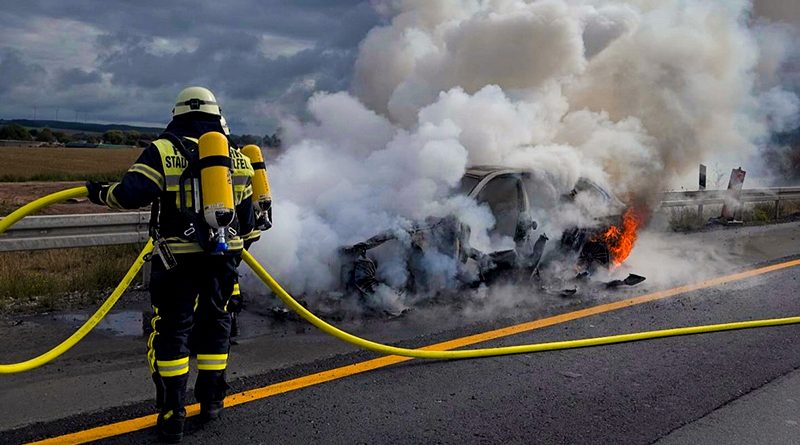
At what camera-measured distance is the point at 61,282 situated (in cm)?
687

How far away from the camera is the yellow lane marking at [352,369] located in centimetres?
369

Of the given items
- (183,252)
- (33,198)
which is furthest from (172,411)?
(33,198)

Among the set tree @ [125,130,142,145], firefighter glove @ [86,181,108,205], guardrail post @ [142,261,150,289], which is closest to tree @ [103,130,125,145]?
tree @ [125,130,142,145]

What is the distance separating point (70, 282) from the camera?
688 cm

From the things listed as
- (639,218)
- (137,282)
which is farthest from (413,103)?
(137,282)

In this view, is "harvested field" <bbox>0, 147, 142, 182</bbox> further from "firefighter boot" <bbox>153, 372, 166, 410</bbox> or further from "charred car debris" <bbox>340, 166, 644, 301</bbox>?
"firefighter boot" <bbox>153, 372, 166, 410</bbox>

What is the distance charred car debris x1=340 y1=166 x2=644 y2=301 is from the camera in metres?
6.23

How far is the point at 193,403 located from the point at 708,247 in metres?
8.65

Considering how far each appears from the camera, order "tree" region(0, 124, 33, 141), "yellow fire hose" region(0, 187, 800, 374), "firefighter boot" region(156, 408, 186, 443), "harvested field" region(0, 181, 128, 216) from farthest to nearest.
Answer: "tree" region(0, 124, 33, 141), "harvested field" region(0, 181, 128, 216), "yellow fire hose" region(0, 187, 800, 374), "firefighter boot" region(156, 408, 186, 443)

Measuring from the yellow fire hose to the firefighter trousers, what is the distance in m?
0.42

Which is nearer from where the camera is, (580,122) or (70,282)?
(70,282)

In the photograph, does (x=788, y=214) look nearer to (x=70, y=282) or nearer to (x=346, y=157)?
(x=346, y=157)

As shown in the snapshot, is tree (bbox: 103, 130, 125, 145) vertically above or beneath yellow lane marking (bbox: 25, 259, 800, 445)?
above

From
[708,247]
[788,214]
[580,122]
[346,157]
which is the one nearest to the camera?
[346,157]
